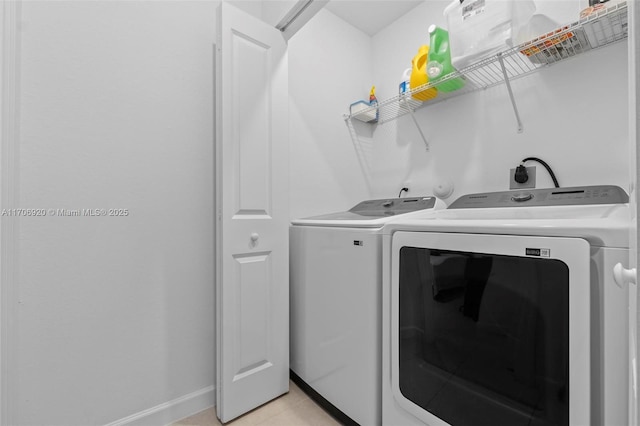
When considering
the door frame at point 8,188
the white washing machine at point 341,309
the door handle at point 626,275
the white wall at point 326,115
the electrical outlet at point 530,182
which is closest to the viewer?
the door handle at point 626,275

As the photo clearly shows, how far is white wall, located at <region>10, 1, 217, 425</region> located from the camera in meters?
1.09

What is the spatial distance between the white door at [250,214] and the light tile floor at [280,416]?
0.04m

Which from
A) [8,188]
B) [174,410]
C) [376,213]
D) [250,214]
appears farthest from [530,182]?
[8,188]

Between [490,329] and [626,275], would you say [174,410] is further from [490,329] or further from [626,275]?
[626,275]

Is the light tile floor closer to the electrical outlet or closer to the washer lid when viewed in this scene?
the washer lid

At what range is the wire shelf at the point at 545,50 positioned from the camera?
3.58 ft

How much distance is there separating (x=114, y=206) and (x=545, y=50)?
6.83 ft

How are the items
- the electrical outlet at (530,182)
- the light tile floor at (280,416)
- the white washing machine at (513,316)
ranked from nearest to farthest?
1. the white washing machine at (513,316)
2. the light tile floor at (280,416)
3. the electrical outlet at (530,182)

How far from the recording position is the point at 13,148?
1047 millimetres

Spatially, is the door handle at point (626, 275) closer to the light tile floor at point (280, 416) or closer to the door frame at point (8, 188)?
the light tile floor at point (280, 416)

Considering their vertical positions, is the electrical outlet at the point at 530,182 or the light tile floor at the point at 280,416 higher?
the electrical outlet at the point at 530,182

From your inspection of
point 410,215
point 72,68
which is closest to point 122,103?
point 72,68

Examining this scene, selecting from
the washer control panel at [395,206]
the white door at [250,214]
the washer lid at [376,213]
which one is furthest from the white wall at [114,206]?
the washer control panel at [395,206]

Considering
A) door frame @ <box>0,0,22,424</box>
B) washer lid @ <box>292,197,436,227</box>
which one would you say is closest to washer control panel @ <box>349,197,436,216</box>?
washer lid @ <box>292,197,436,227</box>
